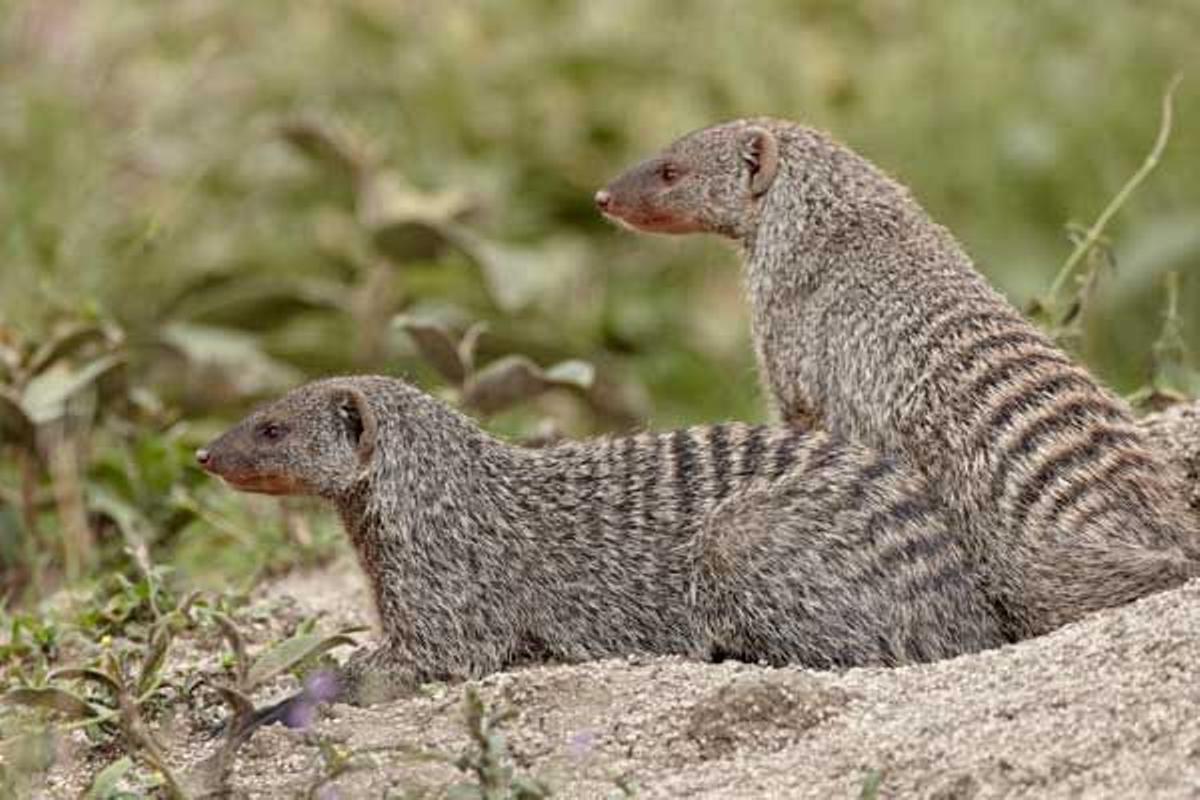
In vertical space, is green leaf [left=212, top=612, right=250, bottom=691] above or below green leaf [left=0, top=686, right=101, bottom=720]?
above

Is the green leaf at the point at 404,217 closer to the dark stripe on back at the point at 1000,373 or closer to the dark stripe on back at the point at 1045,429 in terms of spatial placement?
the dark stripe on back at the point at 1000,373

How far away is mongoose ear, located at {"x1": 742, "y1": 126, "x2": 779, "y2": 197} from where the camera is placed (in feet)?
15.3

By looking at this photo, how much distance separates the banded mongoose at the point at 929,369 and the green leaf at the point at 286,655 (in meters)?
1.10

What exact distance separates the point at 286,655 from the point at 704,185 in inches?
66.7

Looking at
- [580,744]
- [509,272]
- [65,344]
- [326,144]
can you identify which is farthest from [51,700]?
[326,144]

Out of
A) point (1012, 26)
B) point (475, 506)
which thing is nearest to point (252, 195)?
point (1012, 26)

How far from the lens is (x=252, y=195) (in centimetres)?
769

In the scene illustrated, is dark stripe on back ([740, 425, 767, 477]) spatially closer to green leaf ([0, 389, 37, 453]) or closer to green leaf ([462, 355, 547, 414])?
green leaf ([462, 355, 547, 414])

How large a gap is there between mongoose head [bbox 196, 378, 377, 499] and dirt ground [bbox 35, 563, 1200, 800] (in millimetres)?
589

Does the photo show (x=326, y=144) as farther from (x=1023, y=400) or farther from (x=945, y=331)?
(x=1023, y=400)

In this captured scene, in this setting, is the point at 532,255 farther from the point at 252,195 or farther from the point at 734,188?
the point at 734,188

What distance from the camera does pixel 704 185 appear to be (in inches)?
186

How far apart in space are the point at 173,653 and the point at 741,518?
0.96 metres

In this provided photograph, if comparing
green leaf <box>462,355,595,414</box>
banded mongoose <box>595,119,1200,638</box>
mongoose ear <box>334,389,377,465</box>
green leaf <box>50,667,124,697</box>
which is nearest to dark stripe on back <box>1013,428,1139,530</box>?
banded mongoose <box>595,119,1200,638</box>
